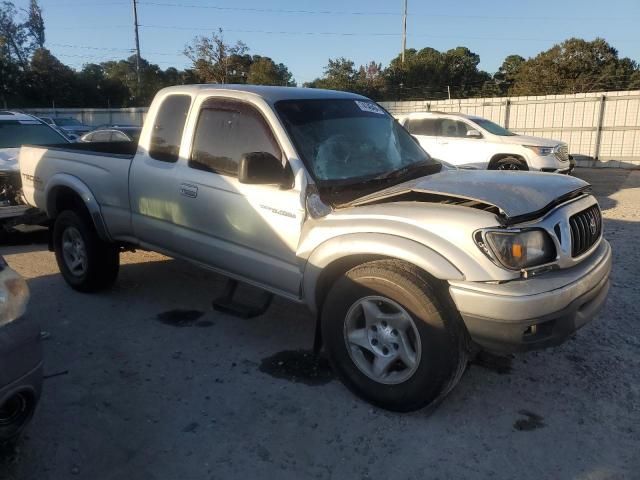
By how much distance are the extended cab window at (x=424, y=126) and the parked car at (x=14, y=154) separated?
25.4 ft

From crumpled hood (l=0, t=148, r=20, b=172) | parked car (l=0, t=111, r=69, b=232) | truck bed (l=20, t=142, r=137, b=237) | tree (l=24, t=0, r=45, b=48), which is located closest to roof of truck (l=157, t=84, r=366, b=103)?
truck bed (l=20, t=142, r=137, b=237)

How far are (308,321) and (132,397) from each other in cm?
168

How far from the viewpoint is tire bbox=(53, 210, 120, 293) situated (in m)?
5.14

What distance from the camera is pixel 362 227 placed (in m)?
3.20

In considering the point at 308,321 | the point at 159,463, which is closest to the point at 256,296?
the point at 308,321

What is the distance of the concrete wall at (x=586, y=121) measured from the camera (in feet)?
58.0

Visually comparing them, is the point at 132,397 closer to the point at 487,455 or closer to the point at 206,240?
the point at 206,240

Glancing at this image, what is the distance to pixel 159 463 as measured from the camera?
2797 millimetres

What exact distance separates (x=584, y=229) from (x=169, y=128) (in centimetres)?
325

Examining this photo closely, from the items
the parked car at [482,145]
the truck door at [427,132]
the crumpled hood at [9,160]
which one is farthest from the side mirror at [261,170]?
the truck door at [427,132]

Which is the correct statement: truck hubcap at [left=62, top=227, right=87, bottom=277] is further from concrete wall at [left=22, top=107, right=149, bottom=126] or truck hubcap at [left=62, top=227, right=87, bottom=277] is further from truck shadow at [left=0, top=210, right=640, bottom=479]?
concrete wall at [left=22, top=107, right=149, bottom=126]

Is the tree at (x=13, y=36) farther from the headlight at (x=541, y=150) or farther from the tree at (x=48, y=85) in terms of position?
the headlight at (x=541, y=150)

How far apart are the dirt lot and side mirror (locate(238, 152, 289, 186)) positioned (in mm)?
1347

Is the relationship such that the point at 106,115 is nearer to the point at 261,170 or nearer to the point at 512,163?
the point at 512,163
